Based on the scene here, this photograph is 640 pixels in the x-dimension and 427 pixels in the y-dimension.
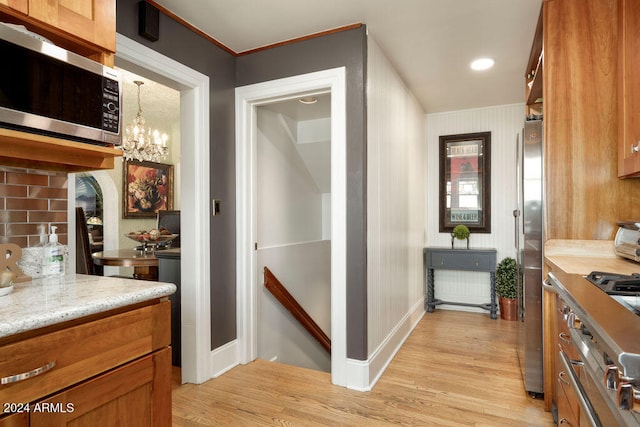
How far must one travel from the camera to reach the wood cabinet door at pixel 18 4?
123 centimetres

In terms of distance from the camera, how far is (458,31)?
257 cm

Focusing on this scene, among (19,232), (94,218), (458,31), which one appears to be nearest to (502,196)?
(458,31)

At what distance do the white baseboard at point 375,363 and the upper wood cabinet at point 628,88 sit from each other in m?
1.81

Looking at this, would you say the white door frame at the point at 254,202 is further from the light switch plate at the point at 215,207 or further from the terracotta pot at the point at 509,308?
the terracotta pot at the point at 509,308

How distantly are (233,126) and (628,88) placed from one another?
93.0 inches

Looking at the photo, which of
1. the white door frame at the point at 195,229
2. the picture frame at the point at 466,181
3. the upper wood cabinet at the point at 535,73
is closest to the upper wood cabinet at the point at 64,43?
the white door frame at the point at 195,229

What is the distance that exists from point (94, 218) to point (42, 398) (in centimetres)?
469

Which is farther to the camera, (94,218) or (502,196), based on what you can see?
(94,218)

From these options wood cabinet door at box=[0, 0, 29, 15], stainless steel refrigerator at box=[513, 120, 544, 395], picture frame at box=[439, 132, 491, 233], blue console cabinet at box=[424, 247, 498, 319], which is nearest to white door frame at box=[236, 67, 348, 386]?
stainless steel refrigerator at box=[513, 120, 544, 395]

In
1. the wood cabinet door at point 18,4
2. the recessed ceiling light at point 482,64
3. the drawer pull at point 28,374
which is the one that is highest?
the recessed ceiling light at point 482,64

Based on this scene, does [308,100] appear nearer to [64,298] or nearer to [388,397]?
[388,397]

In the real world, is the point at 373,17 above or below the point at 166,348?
above

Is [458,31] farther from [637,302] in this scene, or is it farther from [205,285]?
[205,285]

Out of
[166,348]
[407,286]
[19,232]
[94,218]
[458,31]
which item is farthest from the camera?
[94,218]
